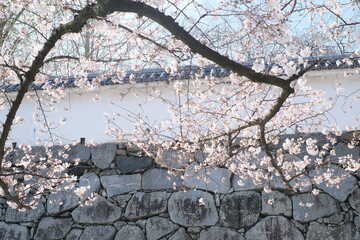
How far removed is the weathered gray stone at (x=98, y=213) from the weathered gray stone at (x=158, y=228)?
0.35m

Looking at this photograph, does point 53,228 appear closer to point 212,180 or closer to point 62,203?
point 62,203

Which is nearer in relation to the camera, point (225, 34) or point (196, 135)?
point (225, 34)

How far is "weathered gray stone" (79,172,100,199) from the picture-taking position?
5219 mm

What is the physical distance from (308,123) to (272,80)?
227 cm

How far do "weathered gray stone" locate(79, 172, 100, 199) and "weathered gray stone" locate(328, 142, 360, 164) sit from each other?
231 centimetres

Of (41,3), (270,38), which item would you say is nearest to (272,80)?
(270,38)

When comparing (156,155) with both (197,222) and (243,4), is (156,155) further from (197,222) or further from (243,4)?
(243,4)

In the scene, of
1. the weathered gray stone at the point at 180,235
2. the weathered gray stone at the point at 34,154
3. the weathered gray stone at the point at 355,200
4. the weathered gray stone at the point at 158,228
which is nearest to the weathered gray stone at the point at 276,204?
the weathered gray stone at the point at 355,200

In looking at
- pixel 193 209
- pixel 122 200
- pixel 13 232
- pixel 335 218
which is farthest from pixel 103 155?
pixel 335 218

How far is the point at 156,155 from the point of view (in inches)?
201

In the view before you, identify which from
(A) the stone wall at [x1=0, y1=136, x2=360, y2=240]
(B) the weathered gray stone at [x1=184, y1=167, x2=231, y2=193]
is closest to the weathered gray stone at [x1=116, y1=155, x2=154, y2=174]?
(A) the stone wall at [x1=0, y1=136, x2=360, y2=240]

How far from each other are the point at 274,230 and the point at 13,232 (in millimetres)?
2636

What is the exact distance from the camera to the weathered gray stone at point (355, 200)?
184 inches

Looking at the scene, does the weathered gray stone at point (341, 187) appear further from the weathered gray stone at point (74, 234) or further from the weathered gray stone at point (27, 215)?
the weathered gray stone at point (27, 215)
